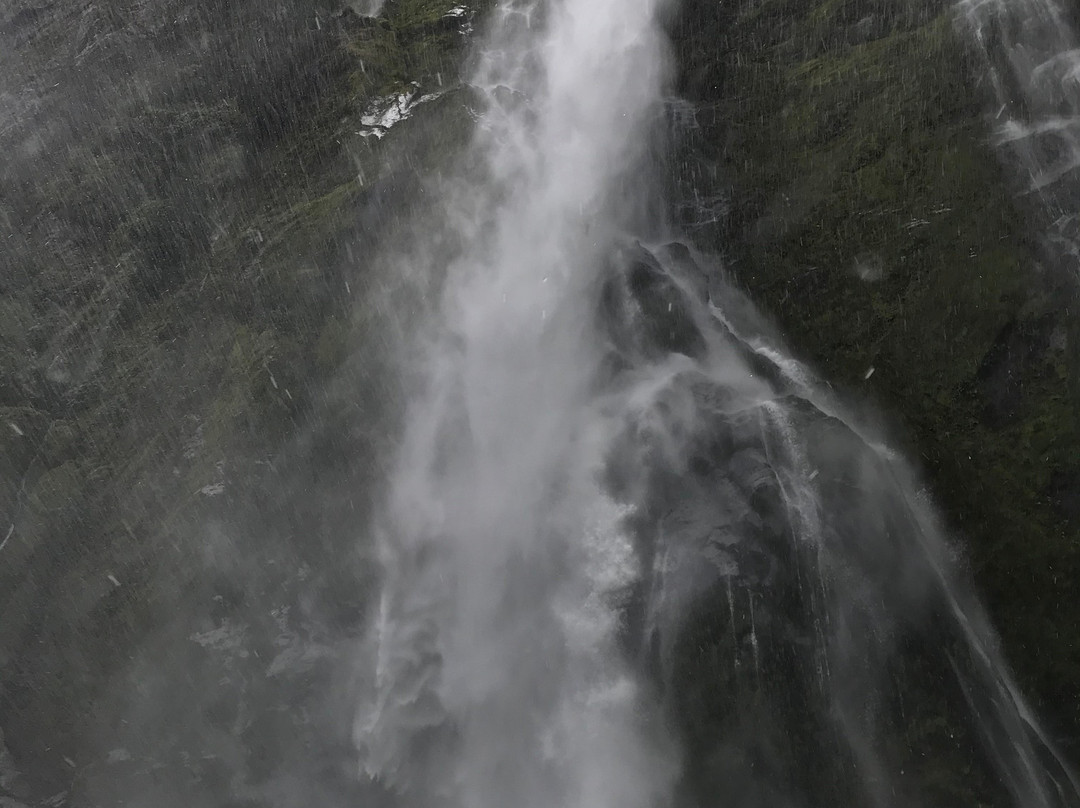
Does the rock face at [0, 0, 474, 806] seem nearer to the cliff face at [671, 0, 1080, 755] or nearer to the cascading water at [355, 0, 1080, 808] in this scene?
the cascading water at [355, 0, 1080, 808]

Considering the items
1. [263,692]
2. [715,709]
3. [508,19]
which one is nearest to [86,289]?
[263,692]

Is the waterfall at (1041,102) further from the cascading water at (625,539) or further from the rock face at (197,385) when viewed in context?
the rock face at (197,385)

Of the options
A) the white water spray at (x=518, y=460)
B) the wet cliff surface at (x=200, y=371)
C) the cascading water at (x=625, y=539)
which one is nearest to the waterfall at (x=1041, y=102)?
the cascading water at (x=625, y=539)

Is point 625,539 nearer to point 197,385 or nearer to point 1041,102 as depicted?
point 197,385

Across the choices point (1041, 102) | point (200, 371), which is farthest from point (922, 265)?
point (200, 371)

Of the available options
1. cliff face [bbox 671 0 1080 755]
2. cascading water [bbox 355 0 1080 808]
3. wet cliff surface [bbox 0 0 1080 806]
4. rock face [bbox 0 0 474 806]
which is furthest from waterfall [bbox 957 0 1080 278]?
rock face [bbox 0 0 474 806]

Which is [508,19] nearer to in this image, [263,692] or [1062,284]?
[1062,284]

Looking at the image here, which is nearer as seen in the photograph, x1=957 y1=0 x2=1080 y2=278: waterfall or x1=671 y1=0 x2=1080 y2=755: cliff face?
x1=957 y1=0 x2=1080 y2=278: waterfall
